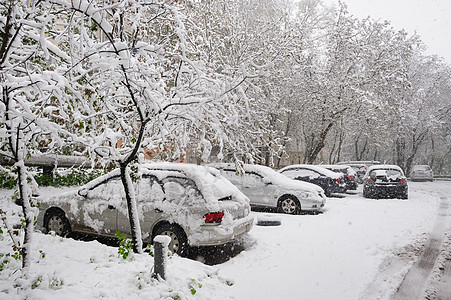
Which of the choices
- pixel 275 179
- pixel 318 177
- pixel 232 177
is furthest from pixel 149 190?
pixel 318 177

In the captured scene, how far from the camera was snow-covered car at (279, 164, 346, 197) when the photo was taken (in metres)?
14.4

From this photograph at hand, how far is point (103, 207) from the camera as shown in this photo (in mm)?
6605

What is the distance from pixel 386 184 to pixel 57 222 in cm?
1331

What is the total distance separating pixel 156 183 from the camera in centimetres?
648

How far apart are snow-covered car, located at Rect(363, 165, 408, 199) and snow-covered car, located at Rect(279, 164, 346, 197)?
1.42m

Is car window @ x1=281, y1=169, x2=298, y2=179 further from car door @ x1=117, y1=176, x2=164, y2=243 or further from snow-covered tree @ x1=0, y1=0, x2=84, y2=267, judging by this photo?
snow-covered tree @ x1=0, y1=0, x2=84, y2=267

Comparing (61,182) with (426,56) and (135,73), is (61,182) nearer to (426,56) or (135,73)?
(135,73)

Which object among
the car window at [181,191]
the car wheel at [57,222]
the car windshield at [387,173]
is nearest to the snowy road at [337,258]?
the car window at [181,191]

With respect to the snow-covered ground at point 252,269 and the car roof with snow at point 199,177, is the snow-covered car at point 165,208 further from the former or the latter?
the snow-covered ground at point 252,269

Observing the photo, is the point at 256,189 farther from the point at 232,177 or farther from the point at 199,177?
the point at 199,177

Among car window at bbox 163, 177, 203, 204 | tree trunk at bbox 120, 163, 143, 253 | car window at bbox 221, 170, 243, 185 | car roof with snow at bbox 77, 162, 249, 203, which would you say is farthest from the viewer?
car window at bbox 221, 170, 243, 185

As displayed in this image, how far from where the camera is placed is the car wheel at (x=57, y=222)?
6918 mm

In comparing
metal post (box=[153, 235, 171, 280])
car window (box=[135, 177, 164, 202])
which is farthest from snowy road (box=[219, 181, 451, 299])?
car window (box=[135, 177, 164, 202])

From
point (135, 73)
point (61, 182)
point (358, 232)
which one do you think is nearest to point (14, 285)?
point (135, 73)
